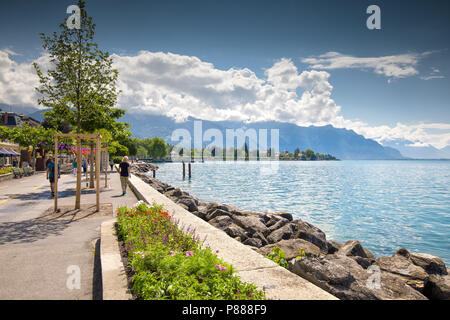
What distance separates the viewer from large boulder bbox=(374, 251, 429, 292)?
7.96m

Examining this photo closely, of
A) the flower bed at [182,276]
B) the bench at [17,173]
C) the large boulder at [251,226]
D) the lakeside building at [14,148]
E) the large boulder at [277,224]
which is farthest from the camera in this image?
the lakeside building at [14,148]

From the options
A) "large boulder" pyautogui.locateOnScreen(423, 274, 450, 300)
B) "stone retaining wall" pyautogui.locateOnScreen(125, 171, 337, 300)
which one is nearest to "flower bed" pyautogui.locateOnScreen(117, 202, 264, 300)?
"stone retaining wall" pyautogui.locateOnScreen(125, 171, 337, 300)

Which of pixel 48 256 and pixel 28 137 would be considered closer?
pixel 48 256

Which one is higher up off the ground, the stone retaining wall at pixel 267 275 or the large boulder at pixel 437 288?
the stone retaining wall at pixel 267 275

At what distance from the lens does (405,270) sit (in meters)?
8.83

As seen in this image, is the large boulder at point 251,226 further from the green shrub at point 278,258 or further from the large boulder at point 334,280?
the large boulder at point 334,280

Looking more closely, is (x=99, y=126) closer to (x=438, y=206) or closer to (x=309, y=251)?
(x=309, y=251)

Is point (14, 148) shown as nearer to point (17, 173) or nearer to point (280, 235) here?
point (17, 173)

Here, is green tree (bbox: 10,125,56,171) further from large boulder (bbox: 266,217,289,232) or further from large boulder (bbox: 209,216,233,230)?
large boulder (bbox: 266,217,289,232)

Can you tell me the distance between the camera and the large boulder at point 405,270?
26.1ft
